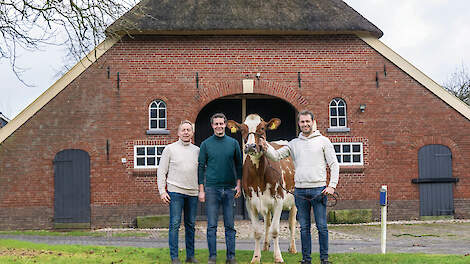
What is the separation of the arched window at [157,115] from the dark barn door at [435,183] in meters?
7.01

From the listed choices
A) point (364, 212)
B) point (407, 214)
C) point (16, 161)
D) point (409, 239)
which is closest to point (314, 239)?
point (409, 239)

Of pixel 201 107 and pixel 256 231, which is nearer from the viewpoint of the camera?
pixel 256 231

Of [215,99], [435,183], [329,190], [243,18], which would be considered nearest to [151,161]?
[215,99]

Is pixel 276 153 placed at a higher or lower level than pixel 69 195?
higher

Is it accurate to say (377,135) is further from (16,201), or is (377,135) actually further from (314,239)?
(16,201)

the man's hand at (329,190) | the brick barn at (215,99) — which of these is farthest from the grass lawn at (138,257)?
the brick barn at (215,99)

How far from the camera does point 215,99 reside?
619 inches

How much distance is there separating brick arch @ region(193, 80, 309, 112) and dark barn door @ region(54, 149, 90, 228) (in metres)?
3.70

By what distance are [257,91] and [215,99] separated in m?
1.26

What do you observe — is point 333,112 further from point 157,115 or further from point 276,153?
point 276,153

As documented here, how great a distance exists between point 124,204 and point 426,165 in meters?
8.17

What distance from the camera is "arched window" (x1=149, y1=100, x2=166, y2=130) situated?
595 inches

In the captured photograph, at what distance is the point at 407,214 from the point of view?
15.4m

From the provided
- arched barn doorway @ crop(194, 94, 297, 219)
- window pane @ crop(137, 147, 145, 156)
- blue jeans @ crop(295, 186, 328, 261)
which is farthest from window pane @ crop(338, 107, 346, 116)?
blue jeans @ crop(295, 186, 328, 261)
